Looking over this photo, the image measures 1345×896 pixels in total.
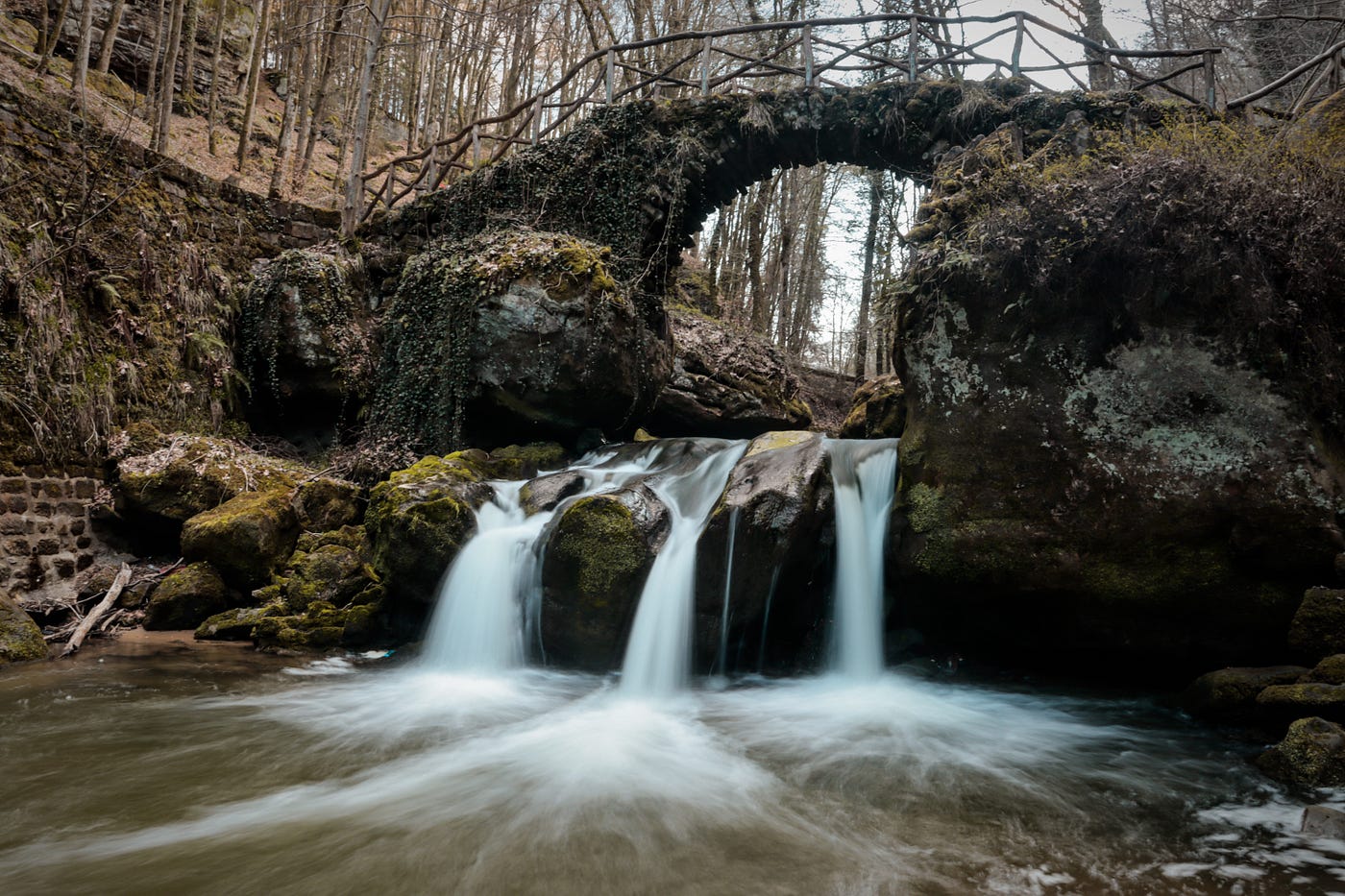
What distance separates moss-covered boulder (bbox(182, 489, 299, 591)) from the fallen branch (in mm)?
644

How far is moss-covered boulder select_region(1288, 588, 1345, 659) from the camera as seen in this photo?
13.4 ft

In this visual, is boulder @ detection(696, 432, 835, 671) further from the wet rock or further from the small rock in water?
the small rock in water

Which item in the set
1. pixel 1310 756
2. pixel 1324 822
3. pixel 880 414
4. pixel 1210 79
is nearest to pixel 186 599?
pixel 880 414

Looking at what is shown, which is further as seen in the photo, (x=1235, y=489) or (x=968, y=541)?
(x=968, y=541)

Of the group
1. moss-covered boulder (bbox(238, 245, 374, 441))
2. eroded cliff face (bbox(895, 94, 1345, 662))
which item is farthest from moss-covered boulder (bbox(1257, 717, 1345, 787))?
moss-covered boulder (bbox(238, 245, 374, 441))

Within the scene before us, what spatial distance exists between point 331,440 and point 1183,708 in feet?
35.1

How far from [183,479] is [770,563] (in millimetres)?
6555

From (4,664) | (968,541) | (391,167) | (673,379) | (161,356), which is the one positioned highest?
(391,167)

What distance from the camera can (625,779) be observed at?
377 cm

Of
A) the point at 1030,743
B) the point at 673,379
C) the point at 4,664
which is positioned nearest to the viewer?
the point at 1030,743

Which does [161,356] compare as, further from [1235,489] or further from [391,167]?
[1235,489]

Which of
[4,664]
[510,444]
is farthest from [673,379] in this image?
[4,664]

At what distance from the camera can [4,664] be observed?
5.25 metres

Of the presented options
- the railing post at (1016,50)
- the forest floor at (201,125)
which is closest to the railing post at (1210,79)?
the railing post at (1016,50)
